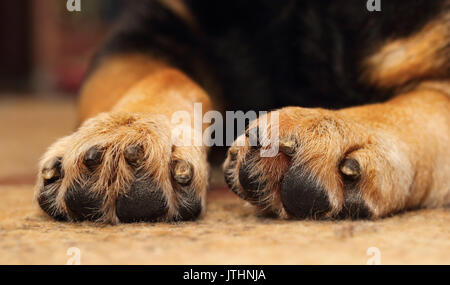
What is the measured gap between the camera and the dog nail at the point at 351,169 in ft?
3.00

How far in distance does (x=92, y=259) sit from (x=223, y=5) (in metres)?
0.90

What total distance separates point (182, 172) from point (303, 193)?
7.1 inches

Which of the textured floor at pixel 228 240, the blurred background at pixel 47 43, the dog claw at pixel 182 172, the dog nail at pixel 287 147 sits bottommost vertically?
the textured floor at pixel 228 240

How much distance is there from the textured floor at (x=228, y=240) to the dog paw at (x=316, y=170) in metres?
0.02

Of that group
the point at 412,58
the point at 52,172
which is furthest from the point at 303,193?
the point at 412,58

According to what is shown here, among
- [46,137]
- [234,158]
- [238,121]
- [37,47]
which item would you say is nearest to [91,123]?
[234,158]

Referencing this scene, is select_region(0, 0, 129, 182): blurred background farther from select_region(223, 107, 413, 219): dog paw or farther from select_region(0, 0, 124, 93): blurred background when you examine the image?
select_region(223, 107, 413, 219): dog paw

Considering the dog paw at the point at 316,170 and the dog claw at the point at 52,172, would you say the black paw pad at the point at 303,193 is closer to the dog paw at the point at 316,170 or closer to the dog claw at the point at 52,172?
the dog paw at the point at 316,170

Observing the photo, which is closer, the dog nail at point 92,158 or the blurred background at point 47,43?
the dog nail at point 92,158

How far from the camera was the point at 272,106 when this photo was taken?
151 cm

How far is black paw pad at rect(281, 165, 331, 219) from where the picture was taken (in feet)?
2.95

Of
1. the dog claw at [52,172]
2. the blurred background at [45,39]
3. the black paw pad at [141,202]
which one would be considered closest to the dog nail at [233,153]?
the black paw pad at [141,202]

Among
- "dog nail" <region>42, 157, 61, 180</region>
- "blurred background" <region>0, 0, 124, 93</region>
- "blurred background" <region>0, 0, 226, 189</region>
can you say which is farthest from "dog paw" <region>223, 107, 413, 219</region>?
"blurred background" <region>0, 0, 124, 93</region>
